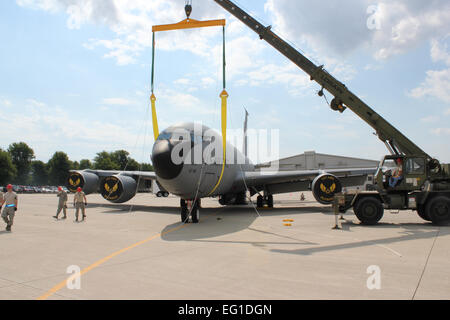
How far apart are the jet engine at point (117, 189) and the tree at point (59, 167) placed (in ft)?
231

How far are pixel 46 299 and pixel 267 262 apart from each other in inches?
141

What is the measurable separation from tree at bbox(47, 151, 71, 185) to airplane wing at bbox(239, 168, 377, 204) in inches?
2949

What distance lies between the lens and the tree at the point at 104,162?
94.8m

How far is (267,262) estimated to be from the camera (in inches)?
220

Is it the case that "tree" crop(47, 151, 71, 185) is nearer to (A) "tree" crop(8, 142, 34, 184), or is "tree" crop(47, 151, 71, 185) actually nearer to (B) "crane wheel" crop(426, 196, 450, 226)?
(A) "tree" crop(8, 142, 34, 184)

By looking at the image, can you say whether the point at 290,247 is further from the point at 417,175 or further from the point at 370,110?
the point at 370,110

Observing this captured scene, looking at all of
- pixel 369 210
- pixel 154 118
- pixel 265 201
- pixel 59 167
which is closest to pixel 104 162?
pixel 59 167

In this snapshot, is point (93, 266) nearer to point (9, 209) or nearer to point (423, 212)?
point (9, 209)

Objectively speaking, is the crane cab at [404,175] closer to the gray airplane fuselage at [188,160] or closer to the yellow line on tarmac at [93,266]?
the gray airplane fuselage at [188,160]

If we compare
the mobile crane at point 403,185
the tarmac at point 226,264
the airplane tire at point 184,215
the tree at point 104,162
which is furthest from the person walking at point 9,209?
the tree at point 104,162

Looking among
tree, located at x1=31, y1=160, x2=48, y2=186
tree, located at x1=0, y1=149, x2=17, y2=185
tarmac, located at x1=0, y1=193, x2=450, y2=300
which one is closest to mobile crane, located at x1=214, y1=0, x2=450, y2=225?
tarmac, located at x1=0, y1=193, x2=450, y2=300

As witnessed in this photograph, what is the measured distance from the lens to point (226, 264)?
5.44 meters

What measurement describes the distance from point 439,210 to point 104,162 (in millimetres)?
96539
